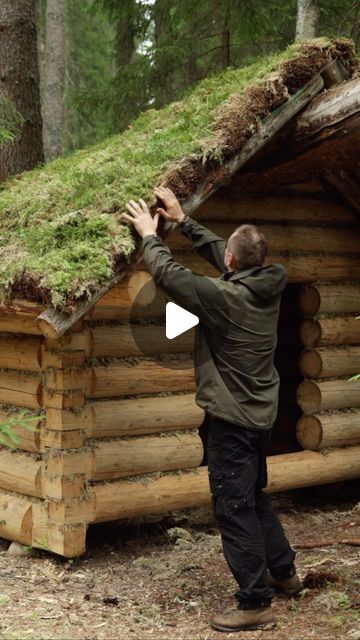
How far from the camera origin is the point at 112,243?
205 inches

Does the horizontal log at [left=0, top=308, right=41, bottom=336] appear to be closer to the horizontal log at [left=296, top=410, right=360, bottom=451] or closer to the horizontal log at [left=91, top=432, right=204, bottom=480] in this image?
the horizontal log at [left=91, top=432, right=204, bottom=480]

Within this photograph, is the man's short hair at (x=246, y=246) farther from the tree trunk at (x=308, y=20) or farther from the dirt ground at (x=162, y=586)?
the tree trunk at (x=308, y=20)

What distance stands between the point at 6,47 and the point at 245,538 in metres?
7.59

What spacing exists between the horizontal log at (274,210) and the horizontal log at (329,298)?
633mm

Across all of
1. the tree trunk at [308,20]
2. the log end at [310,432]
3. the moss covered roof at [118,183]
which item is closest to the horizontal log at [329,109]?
the moss covered roof at [118,183]

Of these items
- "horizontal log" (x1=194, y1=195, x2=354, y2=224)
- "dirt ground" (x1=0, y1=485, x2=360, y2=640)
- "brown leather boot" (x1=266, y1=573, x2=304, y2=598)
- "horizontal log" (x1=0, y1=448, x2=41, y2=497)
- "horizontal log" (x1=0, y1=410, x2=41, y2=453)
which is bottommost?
"dirt ground" (x1=0, y1=485, x2=360, y2=640)

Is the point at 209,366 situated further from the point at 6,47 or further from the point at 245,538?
the point at 6,47

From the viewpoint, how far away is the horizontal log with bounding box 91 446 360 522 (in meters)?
6.45

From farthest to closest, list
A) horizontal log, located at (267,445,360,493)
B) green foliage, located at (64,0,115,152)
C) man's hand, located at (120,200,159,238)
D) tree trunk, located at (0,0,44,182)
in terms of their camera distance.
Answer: green foliage, located at (64,0,115,152) < tree trunk, located at (0,0,44,182) < horizontal log, located at (267,445,360,493) < man's hand, located at (120,200,159,238)

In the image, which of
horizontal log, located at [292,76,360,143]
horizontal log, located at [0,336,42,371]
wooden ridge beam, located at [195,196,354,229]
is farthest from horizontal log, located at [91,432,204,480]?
horizontal log, located at [292,76,360,143]

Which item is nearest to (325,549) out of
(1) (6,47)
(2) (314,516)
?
(2) (314,516)

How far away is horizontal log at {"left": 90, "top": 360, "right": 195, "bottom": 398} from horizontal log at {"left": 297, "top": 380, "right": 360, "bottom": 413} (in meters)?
1.40

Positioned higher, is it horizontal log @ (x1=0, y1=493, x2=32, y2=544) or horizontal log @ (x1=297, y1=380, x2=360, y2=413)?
horizontal log @ (x1=297, y1=380, x2=360, y2=413)

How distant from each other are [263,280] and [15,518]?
2.97 m
